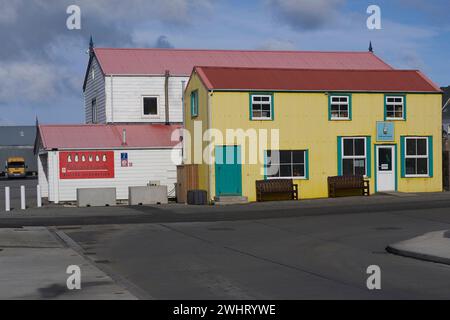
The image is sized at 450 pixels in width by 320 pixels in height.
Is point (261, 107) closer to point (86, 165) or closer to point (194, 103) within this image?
point (194, 103)

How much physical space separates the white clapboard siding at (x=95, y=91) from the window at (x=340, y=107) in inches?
607

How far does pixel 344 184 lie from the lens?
117ft

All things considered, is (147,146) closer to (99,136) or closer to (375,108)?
(99,136)

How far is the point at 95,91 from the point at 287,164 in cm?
1814

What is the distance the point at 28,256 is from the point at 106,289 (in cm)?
559

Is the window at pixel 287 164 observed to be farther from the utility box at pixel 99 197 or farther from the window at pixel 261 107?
the utility box at pixel 99 197

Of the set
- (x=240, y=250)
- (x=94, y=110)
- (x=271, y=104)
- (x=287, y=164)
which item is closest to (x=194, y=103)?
(x=271, y=104)

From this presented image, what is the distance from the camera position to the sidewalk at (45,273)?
445 inches

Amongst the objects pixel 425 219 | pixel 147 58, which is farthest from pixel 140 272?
pixel 147 58

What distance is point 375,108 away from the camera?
37125mm

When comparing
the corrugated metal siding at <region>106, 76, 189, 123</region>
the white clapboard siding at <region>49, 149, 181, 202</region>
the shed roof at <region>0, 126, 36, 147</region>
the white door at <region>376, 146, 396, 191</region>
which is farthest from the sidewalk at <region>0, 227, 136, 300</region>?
the shed roof at <region>0, 126, 36, 147</region>

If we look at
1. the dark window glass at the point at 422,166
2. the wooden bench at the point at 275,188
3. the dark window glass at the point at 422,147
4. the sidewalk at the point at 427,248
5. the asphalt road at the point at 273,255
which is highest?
the dark window glass at the point at 422,147

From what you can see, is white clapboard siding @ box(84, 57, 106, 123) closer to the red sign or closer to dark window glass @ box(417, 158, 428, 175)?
the red sign

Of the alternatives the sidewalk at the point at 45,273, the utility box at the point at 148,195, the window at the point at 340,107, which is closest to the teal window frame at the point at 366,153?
the window at the point at 340,107
